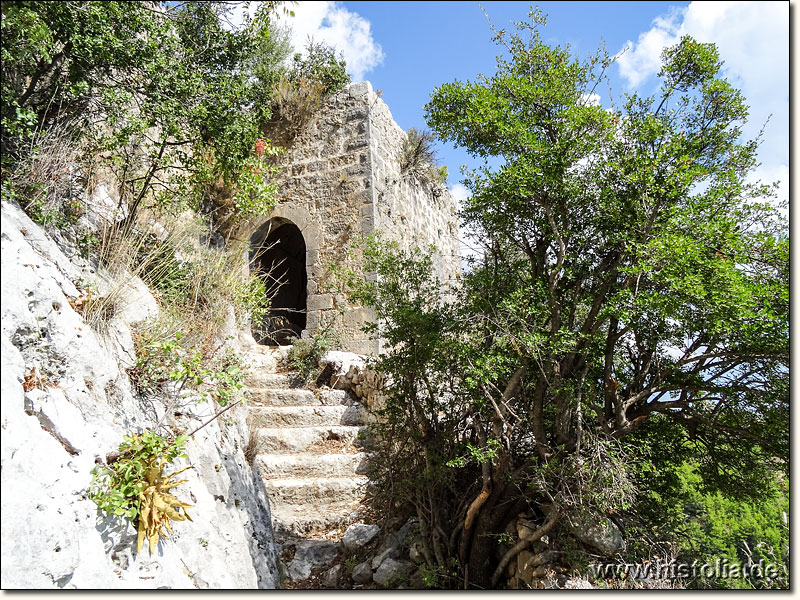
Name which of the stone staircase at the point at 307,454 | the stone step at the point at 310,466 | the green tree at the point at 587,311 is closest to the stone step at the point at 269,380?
the stone staircase at the point at 307,454

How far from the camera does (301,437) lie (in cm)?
642

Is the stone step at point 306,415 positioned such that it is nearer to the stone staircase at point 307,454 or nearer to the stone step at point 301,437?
the stone staircase at point 307,454

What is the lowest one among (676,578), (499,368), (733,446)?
(676,578)

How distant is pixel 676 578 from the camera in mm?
3789

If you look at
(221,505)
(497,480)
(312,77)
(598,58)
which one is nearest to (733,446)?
(497,480)

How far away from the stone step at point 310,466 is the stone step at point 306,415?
2.03ft

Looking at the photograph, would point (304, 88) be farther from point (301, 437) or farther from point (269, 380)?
point (301, 437)

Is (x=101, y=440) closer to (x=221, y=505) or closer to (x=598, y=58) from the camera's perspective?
(x=221, y=505)

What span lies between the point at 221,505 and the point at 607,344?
303 centimetres

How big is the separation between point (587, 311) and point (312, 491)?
3406 millimetres

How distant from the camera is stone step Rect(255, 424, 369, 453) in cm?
632

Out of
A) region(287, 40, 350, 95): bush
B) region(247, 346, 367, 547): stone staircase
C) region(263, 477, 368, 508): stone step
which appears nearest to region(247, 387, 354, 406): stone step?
region(247, 346, 367, 547): stone staircase

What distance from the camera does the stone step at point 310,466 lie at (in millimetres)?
6000

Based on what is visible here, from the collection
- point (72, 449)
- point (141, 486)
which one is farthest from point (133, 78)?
point (141, 486)
